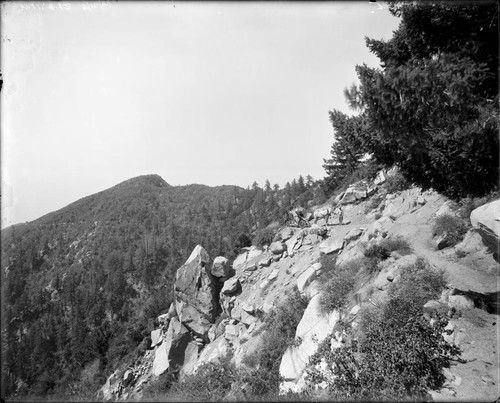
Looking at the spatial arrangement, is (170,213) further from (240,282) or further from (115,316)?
(240,282)

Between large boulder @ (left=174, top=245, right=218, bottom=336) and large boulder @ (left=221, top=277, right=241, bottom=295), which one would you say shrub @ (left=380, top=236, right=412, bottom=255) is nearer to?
large boulder @ (left=221, top=277, right=241, bottom=295)

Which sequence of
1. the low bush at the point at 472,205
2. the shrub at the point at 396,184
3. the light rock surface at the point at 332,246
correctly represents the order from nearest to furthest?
the low bush at the point at 472,205
the light rock surface at the point at 332,246
the shrub at the point at 396,184

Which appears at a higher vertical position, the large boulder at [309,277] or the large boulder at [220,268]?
the large boulder at [309,277]

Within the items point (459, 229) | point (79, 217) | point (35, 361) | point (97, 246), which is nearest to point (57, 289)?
point (97, 246)

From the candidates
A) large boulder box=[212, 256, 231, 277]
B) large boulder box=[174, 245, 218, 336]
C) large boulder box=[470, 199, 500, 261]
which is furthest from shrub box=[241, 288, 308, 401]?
large boulder box=[174, 245, 218, 336]

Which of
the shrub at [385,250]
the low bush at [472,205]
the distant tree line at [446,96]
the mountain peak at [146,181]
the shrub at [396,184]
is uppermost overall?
the mountain peak at [146,181]

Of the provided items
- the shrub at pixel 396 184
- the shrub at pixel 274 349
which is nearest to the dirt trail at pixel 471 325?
the shrub at pixel 274 349

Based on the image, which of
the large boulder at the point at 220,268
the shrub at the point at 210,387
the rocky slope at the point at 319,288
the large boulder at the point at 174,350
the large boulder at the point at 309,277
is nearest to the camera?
the rocky slope at the point at 319,288

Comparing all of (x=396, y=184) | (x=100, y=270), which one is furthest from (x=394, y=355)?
(x=100, y=270)

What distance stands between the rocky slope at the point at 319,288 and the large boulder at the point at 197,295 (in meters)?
0.10

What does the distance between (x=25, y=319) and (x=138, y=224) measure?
52231 millimetres

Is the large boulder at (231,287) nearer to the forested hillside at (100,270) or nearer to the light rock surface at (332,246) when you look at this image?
the forested hillside at (100,270)

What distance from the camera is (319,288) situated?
11.6 metres

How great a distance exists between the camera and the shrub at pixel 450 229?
973 cm
